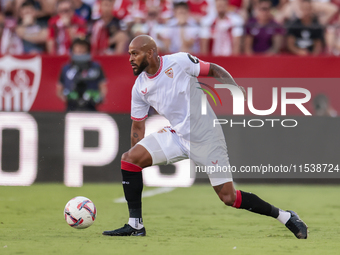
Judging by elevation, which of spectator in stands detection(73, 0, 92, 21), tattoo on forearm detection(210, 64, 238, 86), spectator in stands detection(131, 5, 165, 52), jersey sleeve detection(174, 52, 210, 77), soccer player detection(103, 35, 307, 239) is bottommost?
soccer player detection(103, 35, 307, 239)

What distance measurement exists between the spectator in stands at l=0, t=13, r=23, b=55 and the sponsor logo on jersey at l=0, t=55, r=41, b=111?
1.43ft

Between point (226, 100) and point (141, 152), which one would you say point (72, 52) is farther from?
point (141, 152)

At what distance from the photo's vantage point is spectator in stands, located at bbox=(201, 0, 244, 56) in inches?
462

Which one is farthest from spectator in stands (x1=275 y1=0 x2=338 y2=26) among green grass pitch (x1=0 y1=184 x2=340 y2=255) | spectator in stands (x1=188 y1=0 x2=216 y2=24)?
green grass pitch (x1=0 y1=184 x2=340 y2=255)

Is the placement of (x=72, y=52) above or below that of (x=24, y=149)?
above

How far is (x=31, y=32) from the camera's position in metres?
12.2

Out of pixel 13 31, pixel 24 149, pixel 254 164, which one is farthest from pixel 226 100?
pixel 13 31

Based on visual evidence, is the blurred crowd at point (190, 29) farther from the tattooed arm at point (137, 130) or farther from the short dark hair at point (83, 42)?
the tattooed arm at point (137, 130)

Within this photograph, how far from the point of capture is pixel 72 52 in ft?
38.0

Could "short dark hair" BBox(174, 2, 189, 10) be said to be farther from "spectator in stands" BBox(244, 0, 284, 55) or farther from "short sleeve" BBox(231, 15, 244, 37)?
"spectator in stands" BBox(244, 0, 284, 55)

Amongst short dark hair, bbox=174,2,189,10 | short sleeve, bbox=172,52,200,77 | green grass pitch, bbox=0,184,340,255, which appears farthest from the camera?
short dark hair, bbox=174,2,189,10

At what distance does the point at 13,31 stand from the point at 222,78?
7.23 m

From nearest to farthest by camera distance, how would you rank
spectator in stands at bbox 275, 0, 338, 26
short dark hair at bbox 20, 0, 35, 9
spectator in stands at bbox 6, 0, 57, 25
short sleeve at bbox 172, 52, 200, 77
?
1. short sleeve at bbox 172, 52, 200, 77
2. spectator in stands at bbox 275, 0, 338, 26
3. short dark hair at bbox 20, 0, 35, 9
4. spectator in stands at bbox 6, 0, 57, 25

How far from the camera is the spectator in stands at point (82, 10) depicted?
12927 millimetres
